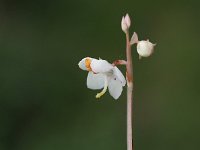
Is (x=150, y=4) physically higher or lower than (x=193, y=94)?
higher

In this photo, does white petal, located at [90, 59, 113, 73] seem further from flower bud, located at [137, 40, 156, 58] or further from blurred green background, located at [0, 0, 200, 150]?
blurred green background, located at [0, 0, 200, 150]

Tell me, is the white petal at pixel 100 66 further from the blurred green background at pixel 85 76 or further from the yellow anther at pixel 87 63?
the blurred green background at pixel 85 76

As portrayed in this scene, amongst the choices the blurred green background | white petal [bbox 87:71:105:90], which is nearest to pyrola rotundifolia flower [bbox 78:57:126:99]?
white petal [bbox 87:71:105:90]

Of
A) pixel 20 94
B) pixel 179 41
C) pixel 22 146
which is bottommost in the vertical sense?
pixel 22 146

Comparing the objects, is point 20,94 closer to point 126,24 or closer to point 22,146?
point 22,146

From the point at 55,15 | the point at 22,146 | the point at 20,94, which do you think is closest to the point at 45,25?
the point at 55,15

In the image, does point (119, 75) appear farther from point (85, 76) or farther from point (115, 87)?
point (85, 76)
